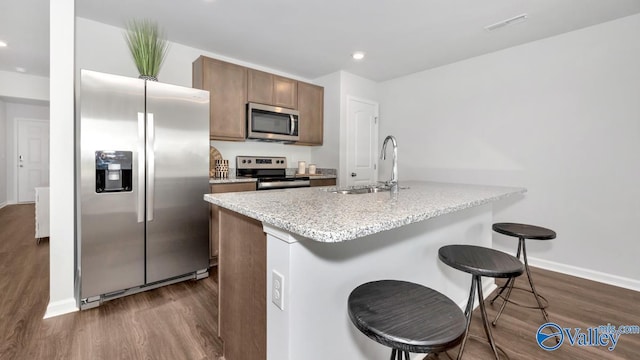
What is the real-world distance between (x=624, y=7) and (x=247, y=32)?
11.2 feet

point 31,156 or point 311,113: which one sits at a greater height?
point 311,113

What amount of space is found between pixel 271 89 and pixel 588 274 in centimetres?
403

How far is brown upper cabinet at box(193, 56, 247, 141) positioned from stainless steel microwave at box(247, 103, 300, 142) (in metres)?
0.10

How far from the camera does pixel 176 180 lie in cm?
242

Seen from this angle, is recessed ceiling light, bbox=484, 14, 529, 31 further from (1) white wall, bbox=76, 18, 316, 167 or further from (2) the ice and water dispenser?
(2) the ice and water dispenser

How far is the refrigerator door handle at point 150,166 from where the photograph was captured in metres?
2.26

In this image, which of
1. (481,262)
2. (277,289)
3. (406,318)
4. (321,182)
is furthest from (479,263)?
(321,182)

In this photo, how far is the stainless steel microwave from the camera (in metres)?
3.38

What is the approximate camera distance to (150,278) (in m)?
2.33

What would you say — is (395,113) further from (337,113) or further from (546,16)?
(546,16)

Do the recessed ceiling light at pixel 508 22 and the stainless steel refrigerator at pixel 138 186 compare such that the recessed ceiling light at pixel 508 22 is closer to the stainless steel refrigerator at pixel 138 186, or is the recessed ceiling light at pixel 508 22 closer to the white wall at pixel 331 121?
the white wall at pixel 331 121

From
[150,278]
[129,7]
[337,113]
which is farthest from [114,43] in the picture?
[337,113]

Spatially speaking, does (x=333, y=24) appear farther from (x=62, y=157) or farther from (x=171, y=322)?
(x=171, y=322)

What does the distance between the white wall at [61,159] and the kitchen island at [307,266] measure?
1407 millimetres
